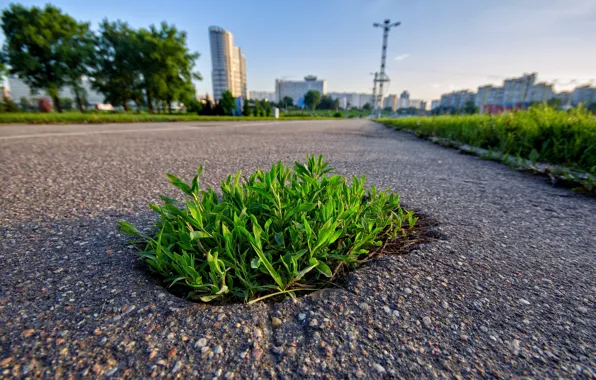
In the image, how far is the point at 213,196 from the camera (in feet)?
4.22

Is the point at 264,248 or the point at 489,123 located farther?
the point at 489,123

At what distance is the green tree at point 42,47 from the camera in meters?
26.5

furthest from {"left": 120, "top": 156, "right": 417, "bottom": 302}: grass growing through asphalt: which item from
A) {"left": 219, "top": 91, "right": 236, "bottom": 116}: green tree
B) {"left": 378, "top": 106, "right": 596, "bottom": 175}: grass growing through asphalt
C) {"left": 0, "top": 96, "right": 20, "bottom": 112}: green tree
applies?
{"left": 219, "top": 91, "right": 236, "bottom": 116}: green tree

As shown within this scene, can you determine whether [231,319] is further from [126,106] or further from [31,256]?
[126,106]

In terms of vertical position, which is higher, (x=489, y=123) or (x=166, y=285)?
(x=489, y=123)

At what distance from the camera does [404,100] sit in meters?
117

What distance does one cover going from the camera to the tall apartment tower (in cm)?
8519

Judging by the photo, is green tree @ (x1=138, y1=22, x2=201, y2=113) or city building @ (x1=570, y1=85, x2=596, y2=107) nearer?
city building @ (x1=570, y1=85, x2=596, y2=107)

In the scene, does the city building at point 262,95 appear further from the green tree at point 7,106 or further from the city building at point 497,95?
the green tree at point 7,106

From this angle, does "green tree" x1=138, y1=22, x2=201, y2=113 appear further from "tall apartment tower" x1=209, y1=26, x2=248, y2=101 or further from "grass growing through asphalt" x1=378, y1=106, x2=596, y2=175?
"tall apartment tower" x1=209, y1=26, x2=248, y2=101

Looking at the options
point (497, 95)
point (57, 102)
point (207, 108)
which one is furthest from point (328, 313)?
point (497, 95)

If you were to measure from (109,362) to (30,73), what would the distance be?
3830 cm

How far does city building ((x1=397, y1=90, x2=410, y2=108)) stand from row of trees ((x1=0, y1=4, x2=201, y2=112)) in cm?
9988

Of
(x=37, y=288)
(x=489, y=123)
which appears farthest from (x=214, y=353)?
(x=489, y=123)
